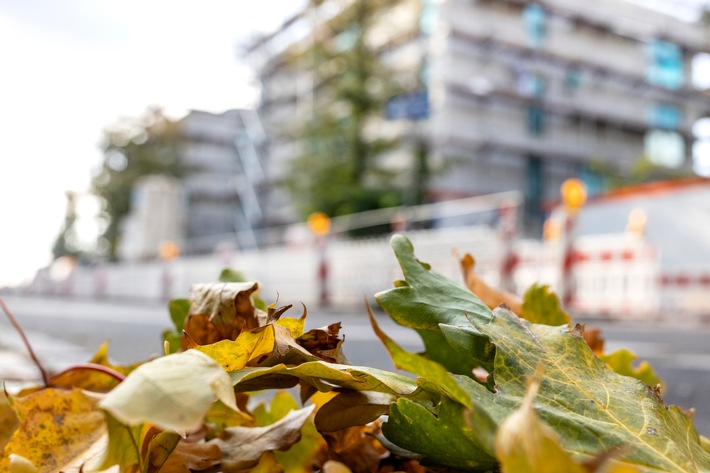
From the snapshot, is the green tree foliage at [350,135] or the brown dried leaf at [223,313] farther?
the green tree foliage at [350,135]

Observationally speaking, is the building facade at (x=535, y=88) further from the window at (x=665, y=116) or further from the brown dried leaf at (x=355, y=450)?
the brown dried leaf at (x=355, y=450)

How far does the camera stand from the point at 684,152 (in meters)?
26.5

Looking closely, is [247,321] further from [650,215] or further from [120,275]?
[120,275]

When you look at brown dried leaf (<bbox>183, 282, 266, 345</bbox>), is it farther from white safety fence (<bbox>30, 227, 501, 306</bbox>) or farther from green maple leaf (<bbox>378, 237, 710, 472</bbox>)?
white safety fence (<bbox>30, 227, 501, 306</bbox>)

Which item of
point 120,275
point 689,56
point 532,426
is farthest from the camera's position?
point 689,56

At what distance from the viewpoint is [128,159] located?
28500 millimetres

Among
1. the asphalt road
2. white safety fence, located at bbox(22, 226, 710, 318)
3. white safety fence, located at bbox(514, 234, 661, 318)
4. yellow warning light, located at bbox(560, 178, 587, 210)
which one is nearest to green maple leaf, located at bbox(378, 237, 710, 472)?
the asphalt road

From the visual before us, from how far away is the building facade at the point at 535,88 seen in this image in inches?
861

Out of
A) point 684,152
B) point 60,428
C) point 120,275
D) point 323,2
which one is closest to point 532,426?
point 60,428

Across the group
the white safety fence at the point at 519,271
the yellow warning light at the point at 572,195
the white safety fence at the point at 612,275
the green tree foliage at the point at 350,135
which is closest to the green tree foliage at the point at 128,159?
the green tree foliage at the point at 350,135

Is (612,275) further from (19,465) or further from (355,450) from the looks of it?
(19,465)

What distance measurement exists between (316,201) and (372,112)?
290 centimetres

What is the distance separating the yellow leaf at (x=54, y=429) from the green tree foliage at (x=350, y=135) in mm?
18092

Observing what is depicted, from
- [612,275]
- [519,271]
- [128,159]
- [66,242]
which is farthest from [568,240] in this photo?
[66,242]
